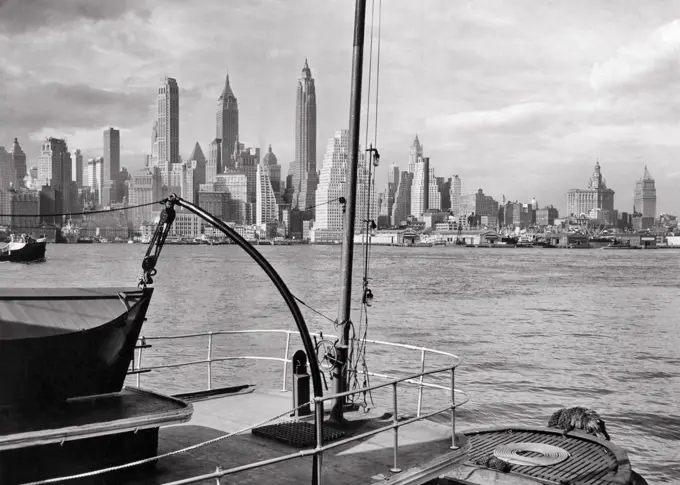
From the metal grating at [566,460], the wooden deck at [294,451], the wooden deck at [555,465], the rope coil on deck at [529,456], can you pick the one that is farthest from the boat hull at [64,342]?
the rope coil on deck at [529,456]

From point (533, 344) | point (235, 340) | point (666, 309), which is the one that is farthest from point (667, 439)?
point (666, 309)

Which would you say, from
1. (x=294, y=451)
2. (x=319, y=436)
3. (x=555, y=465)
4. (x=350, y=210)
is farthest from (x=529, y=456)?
(x=319, y=436)

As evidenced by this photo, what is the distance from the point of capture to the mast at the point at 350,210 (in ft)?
39.5

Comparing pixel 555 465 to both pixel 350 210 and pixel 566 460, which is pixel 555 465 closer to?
pixel 566 460

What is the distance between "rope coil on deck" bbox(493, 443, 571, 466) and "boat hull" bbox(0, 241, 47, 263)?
142 meters

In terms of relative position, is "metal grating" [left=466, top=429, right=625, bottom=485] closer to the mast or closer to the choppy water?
the mast

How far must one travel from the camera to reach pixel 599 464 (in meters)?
13.3

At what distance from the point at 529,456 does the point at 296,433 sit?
553 centimetres

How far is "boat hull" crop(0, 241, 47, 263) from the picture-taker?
465 ft

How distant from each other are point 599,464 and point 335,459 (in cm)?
626

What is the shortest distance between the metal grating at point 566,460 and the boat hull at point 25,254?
142 metres

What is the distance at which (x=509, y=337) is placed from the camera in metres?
49.0

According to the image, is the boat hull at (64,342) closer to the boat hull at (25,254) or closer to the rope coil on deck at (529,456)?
the rope coil on deck at (529,456)

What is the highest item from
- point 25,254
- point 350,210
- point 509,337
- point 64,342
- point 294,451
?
point 350,210
